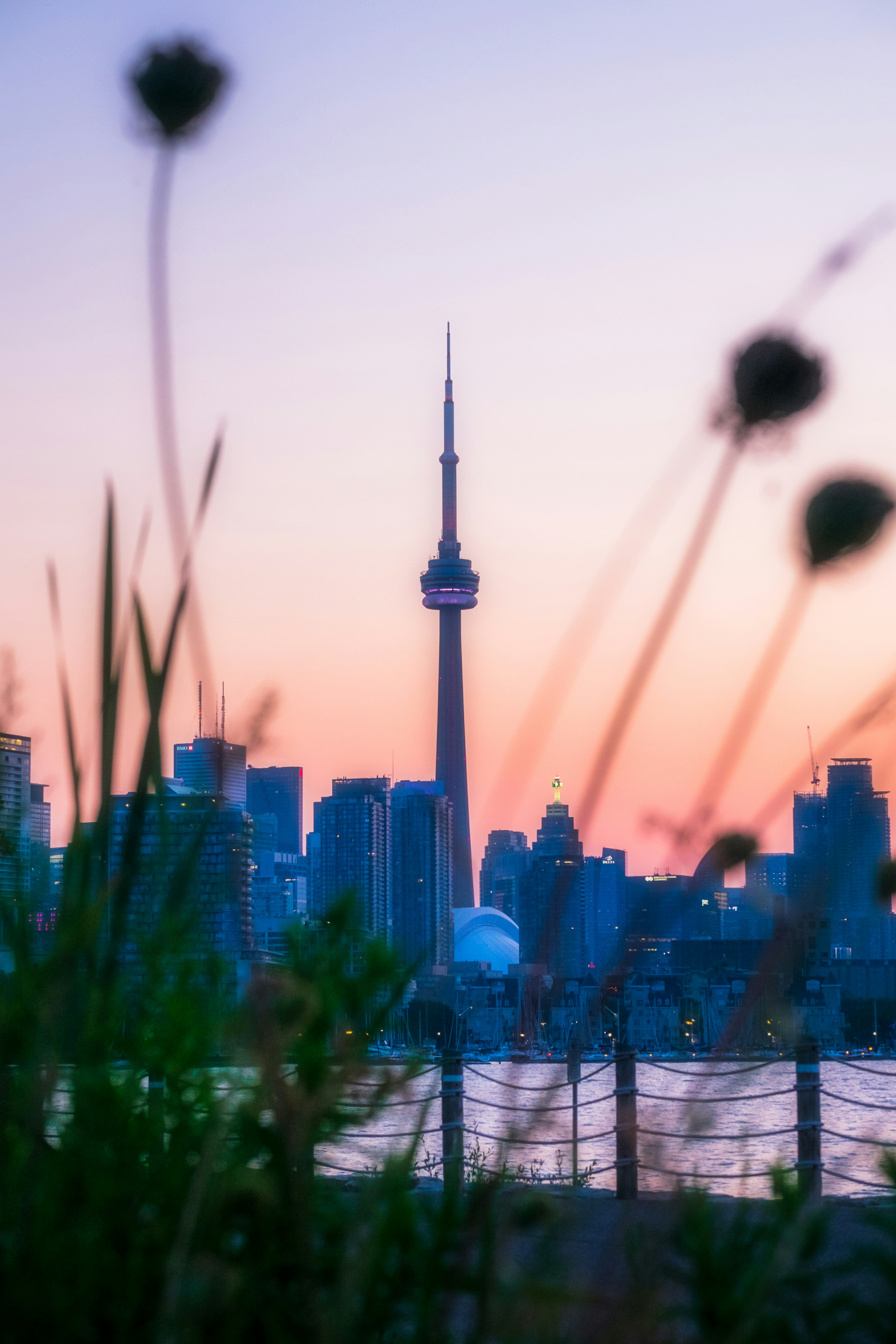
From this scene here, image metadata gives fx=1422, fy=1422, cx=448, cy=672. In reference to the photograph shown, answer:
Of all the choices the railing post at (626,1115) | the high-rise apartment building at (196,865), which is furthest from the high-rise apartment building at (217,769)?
the railing post at (626,1115)

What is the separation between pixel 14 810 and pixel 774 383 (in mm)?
1754

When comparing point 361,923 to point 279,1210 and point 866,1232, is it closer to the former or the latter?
point 279,1210

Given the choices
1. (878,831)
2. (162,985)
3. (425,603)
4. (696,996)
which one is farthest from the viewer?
(425,603)

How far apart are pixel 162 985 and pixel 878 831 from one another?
0.89 m

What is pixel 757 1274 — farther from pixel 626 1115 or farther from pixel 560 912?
pixel 626 1115

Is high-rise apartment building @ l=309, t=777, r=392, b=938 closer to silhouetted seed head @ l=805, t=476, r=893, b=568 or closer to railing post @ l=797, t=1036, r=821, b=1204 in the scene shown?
silhouetted seed head @ l=805, t=476, r=893, b=568

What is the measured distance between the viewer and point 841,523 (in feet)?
4.48

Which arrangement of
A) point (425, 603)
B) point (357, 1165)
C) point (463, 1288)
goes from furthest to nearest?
point (425, 603) < point (357, 1165) < point (463, 1288)

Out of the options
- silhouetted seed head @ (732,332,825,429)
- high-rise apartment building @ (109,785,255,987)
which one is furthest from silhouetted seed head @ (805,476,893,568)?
high-rise apartment building @ (109,785,255,987)

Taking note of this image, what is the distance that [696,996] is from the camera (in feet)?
9.39

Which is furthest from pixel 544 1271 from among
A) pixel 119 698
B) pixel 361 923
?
pixel 119 698

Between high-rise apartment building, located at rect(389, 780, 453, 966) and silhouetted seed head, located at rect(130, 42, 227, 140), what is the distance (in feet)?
3.47

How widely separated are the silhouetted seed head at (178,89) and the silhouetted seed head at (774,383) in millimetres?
788

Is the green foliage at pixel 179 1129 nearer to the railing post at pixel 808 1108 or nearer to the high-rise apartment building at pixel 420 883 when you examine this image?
the high-rise apartment building at pixel 420 883
